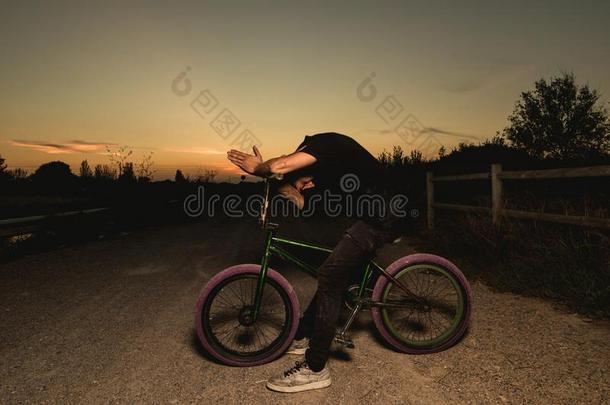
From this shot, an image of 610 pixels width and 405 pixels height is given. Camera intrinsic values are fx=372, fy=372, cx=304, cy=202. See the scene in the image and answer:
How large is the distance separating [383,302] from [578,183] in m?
6.90

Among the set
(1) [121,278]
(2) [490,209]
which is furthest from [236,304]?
(2) [490,209]

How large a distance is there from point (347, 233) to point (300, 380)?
3.56ft

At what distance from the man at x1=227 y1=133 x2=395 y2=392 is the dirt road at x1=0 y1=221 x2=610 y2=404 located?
16 centimetres

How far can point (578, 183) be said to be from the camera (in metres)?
7.65

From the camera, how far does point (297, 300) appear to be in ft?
9.45

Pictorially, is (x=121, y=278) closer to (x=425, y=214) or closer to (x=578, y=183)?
(x=425, y=214)

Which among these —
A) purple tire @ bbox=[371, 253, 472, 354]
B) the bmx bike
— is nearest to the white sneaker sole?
the bmx bike

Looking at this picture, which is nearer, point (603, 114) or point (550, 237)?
point (550, 237)

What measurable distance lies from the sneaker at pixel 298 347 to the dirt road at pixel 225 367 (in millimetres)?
84

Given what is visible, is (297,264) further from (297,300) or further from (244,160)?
(244,160)

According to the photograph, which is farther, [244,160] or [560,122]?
[560,122]

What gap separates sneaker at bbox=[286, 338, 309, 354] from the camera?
312 centimetres

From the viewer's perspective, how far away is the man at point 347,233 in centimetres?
250

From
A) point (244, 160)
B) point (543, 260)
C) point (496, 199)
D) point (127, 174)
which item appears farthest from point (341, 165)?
point (127, 174)
